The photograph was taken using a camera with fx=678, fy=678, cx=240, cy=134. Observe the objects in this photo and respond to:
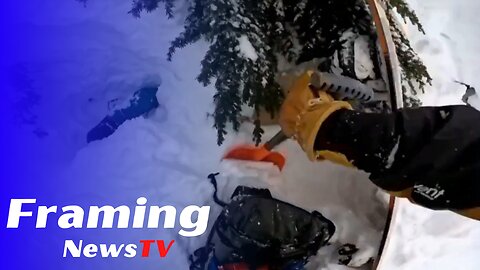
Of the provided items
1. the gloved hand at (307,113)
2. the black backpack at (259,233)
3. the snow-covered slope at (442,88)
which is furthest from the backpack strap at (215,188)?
the snow-covered slope at (442,88)

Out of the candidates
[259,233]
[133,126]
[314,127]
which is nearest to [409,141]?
[314,127]

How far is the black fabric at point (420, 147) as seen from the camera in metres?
0.82

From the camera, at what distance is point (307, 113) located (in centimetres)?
86

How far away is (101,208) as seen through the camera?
816 millimetres

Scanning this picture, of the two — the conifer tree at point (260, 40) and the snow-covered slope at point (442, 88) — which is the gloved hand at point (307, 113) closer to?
the conifer tree at point (260, 40)

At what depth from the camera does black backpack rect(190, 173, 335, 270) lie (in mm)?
870

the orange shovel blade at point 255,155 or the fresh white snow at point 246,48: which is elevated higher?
the fresh white snow at point 246,48

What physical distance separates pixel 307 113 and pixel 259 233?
17cm

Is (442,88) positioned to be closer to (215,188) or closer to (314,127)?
(314,127)

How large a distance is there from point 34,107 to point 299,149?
0.34 meters

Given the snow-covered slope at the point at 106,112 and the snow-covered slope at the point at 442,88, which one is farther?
the snow-covered slope at the point at 442,88

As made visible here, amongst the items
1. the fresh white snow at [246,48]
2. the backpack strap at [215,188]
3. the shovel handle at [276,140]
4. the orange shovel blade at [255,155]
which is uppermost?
the fresh white snow at [246,48]

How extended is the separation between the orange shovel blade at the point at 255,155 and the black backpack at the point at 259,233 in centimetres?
4

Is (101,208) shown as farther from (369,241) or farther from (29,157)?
(369,241)
